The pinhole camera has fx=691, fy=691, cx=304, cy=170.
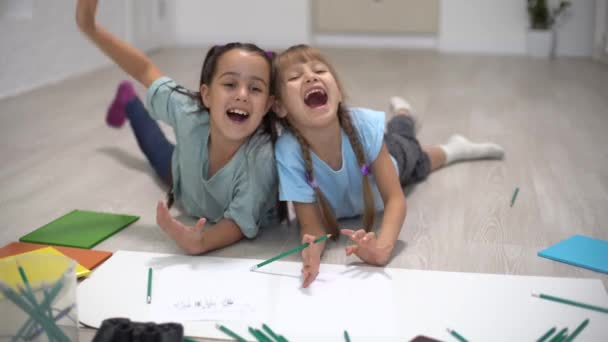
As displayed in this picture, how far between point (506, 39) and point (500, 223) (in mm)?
3351

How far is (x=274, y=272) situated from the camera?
1430 millimetres

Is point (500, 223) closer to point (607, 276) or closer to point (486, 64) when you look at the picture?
point (607, 276)

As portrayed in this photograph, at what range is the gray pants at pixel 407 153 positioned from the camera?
6.43 feet

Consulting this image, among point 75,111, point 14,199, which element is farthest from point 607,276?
point 75,111

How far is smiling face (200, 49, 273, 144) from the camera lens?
5.05ft

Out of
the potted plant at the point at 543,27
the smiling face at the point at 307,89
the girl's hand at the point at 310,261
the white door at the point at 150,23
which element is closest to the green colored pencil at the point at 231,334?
the girl's hand at the point at 310,261

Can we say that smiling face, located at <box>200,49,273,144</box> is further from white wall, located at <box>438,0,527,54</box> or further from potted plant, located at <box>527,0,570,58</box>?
white wall, located at <box>438,0,527,54</box>

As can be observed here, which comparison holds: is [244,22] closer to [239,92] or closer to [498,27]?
[498,27]

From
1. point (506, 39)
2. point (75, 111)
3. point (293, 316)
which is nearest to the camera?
point (293, 316)

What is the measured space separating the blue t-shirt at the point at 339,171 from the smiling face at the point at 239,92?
0.10 meters

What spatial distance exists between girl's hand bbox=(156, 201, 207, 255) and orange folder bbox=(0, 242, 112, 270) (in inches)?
6.2

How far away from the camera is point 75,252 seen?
5.01ft

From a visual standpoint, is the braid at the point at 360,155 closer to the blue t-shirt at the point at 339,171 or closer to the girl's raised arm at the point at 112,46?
the blue t-shirt at the point at 339,171

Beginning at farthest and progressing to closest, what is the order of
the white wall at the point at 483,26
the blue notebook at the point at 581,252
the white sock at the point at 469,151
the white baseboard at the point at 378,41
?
the white baseboard at the point at 378,41, the white wall at the point at 483,26, the white sock at the point at 469,151, the blue notebook at the point at 581,252
